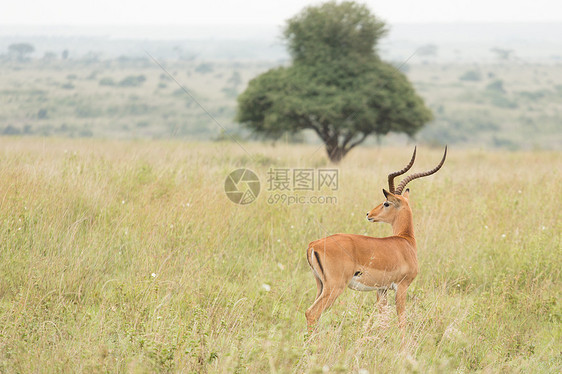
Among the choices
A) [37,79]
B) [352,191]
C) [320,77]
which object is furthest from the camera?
[37,79]

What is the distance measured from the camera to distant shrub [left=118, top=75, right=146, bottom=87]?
83488 millimetres

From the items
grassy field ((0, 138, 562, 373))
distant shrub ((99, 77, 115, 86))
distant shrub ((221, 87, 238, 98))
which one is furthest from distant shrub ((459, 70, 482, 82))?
grassy field ((0, 138, 562, 373))

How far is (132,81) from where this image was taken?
8612 centimetres

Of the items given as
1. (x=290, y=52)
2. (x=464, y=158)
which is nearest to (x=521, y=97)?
(x=464, y=158)

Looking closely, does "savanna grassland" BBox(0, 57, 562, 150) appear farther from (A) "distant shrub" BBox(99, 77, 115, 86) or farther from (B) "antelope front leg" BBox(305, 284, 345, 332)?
(B) "antelope front leg" BBox(305, 284, 345, 332)

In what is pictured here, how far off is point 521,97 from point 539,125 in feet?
53.0

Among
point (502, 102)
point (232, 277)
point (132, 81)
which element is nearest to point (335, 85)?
point (232, 277)

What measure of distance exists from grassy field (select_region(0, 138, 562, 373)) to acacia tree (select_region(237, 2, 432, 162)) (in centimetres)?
991

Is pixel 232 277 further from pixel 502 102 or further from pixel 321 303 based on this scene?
pixel 502 102

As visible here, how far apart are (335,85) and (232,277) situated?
571 inches

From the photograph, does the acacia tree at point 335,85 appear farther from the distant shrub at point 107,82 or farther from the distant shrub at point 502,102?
the distant shrub at point 107,82

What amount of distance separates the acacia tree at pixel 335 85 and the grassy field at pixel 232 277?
9.91 metres

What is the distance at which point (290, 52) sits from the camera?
67.6 ft

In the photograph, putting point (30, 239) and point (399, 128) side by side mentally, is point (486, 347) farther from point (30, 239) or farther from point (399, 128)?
point (399, 128)
